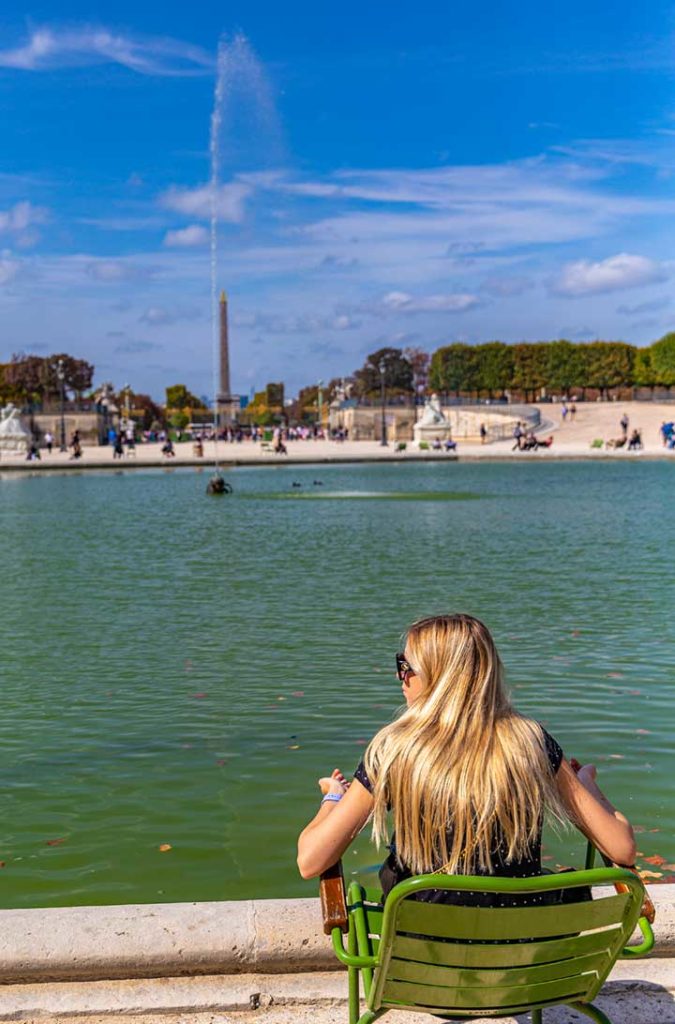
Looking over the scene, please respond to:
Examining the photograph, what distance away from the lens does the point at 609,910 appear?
281 centimetres

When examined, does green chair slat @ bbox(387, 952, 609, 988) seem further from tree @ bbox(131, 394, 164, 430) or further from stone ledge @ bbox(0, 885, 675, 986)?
tree @ bbox(131, 394, 164, 430)

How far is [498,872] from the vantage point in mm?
2969

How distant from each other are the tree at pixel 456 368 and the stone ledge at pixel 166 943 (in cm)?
11106

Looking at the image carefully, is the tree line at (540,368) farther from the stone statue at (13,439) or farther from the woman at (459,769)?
the woman at (459,769)

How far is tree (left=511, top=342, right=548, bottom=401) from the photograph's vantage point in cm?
11144

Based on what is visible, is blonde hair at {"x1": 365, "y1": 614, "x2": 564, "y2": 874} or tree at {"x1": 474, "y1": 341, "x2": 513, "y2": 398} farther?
tree at {"x1": 474, "y1": 341, "x2": 513, "y2": 398}

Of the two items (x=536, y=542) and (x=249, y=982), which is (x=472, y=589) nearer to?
(x=536, y=542)

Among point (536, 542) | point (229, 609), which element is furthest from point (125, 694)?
point (536, 542)

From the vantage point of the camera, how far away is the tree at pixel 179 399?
17475 centimetres

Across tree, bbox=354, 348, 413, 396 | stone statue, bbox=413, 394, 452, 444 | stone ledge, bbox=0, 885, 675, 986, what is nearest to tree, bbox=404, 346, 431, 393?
tree, bbox=354, 348, 413, 396

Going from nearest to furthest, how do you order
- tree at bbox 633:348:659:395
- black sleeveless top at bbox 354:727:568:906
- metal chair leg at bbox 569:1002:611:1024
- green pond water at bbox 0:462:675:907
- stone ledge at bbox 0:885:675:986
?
black sleeveless top at bbox 354:727:568:906, metal chair leg at bbox 569:1002:611:1024, stone ledge at bbox 0:885:675:986, green pond water at bbox 0:462:675:907, tree at bbox 633:348:659:395

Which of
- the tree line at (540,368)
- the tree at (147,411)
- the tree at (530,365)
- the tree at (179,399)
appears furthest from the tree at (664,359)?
the tree at (179,399)

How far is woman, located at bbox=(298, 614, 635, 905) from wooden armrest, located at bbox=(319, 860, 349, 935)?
9.0 inches

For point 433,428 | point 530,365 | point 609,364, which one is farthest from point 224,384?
point 433,428
